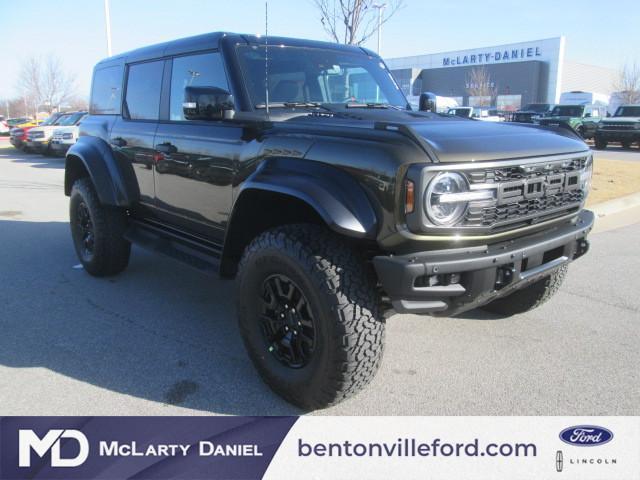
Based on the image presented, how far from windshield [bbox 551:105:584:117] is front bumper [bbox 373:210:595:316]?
26.2 meters

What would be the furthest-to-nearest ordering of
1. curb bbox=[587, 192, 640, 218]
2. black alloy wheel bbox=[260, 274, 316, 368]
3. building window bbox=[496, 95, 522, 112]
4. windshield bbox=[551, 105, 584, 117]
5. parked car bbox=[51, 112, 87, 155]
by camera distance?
1. building window bbox=[496, 95, 522, 112]
2. windshield bbox=[551, 105, 584, 117]
3. parked car bbox=[51, 112, 87, 155]
4. curb bbox=[587, 192, 640, 218]
5. black alloy wheel bbox=[260, 274, 316, 368]

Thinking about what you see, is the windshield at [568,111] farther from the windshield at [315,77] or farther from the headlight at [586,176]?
the headlight at [586,176]

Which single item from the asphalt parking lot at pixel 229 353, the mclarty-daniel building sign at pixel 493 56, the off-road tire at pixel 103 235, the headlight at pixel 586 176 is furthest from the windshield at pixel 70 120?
the mclarty-daniel building sign at pixel 493 56

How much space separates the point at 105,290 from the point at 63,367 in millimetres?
1549

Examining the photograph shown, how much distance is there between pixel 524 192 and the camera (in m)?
2.75

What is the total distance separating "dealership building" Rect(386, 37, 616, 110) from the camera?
55375 millimetres

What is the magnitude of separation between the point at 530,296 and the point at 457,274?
167 centimetres

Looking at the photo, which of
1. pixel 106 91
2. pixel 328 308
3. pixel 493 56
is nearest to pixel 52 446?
pixel 328 308

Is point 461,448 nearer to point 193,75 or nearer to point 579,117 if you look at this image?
point 193,75

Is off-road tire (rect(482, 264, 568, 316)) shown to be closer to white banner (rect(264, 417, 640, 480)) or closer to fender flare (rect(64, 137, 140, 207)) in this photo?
white banner (rect(264, 417, 640, 480))

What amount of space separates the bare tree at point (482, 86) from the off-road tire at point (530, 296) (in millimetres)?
51004

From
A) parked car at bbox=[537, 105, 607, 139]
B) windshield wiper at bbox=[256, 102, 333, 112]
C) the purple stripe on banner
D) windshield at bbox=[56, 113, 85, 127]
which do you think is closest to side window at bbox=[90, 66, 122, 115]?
windshield wiper at bbox=[256, 102, 333, 112]

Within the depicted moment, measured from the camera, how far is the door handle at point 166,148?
12.7 ft

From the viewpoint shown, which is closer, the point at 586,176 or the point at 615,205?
the point at 586,176
